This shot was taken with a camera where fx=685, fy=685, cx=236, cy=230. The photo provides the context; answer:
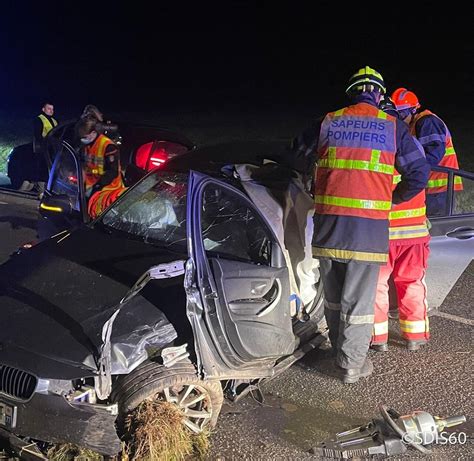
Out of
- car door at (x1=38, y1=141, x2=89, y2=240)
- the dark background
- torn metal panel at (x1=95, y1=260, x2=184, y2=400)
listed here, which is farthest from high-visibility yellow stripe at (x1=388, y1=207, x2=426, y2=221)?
the dark background

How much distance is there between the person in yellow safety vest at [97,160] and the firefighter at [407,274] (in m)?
2.63

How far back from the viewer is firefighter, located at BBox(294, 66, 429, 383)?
164 inches

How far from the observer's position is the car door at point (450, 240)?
4.84 metres

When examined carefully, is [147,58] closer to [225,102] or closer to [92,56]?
[92,56]

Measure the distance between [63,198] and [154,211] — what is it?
1113 millimetres

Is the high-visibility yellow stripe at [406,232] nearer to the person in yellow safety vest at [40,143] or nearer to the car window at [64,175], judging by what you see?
the car window at [64,175]

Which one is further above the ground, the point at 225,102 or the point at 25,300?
the point at 25,300

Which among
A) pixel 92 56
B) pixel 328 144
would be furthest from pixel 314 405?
pixel 92 56

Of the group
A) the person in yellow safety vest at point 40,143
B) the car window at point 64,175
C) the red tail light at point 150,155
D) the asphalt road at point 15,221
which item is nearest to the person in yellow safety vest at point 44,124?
the person in yellow safety vest at point 40,143

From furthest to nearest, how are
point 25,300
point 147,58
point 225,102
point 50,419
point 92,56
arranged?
point 92,56 < point 147,58 < point 225,102 < point 25,300 < point 50,419

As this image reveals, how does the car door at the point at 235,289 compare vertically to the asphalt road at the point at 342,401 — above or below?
above

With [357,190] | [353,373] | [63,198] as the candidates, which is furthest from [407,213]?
[63,198]

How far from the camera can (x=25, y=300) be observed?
3795 mm

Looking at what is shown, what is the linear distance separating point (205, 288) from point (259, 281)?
17.4 inches
